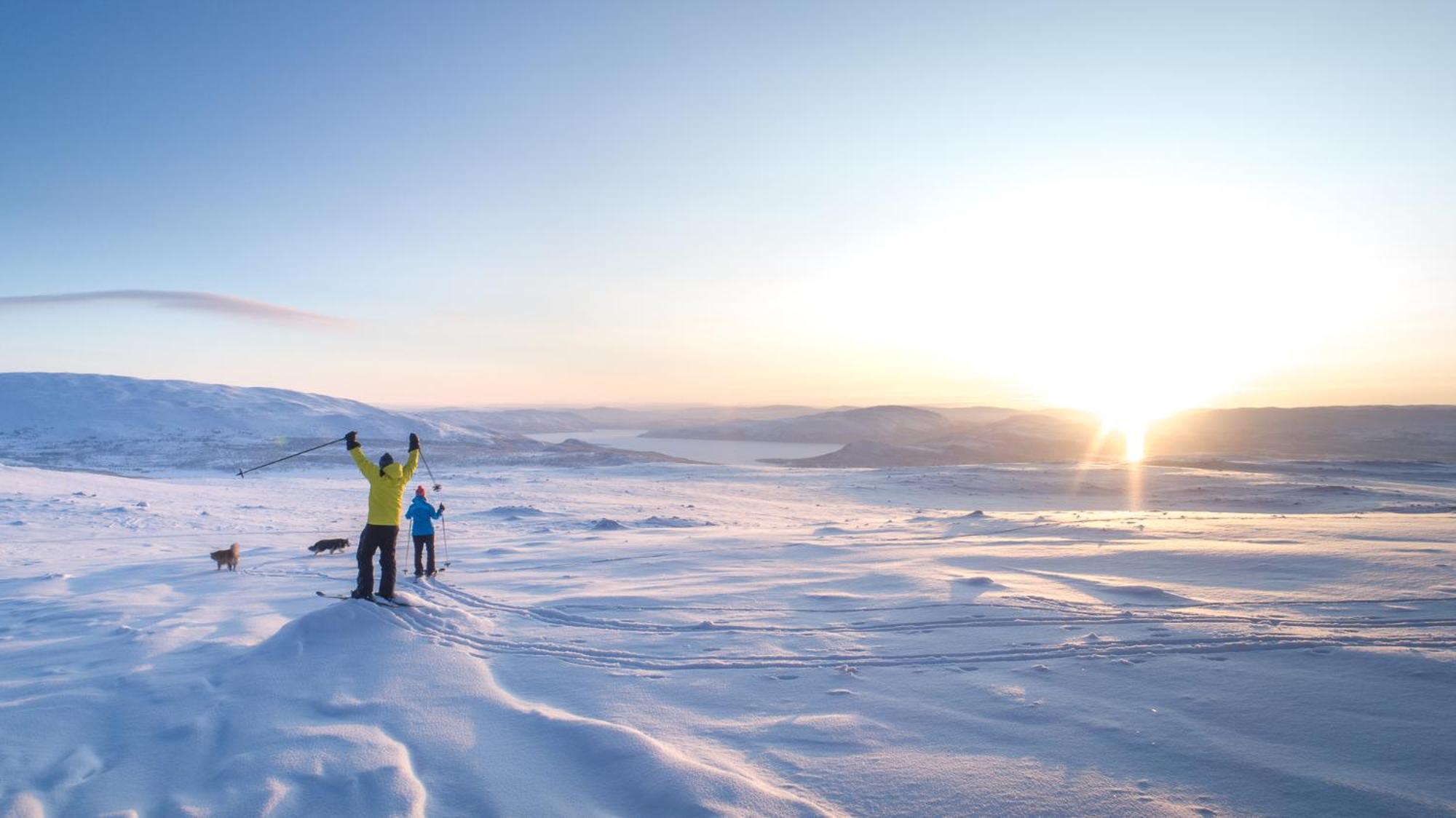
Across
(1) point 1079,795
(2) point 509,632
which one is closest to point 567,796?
(1) point 1079,795

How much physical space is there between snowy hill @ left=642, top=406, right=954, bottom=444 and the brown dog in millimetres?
82762

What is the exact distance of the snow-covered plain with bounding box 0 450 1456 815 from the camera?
367 cm

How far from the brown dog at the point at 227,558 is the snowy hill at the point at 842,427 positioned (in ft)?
272

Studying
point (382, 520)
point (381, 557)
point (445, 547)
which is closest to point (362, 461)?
point (382, 520)

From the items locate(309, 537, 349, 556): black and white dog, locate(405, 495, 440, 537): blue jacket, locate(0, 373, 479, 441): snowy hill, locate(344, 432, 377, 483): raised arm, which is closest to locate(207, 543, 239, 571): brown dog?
locate(309, 537, 349, 556): black and white dog

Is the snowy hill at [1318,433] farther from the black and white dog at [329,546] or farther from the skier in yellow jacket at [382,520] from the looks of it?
the skier in yellow jacket at [382,520]

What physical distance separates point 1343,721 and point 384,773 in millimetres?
5499

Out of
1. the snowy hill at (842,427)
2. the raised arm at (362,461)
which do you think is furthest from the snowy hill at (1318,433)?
the raised arm at (362,461)

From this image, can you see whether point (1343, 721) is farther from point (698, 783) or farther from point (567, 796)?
point (567, 796)

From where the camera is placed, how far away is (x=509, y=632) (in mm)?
6812

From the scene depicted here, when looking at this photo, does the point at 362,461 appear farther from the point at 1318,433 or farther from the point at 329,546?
the point at 1318,433

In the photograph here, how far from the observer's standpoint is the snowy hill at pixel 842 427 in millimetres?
97438

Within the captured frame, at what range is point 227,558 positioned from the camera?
10875 mm

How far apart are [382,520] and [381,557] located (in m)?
0.39
